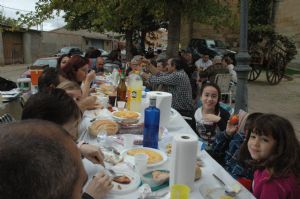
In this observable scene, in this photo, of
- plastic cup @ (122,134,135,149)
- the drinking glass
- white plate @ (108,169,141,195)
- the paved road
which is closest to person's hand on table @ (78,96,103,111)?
the drinking glass

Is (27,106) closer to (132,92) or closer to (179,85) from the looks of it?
(132,92)

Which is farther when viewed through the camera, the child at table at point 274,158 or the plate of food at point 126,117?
the plate of food at point 126,117

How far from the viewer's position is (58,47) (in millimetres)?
33875

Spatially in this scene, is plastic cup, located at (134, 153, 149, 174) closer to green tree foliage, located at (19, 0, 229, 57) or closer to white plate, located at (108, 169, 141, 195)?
white plate, located at (108, 169, 141, 195)

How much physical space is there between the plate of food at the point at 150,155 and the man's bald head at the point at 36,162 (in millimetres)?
1127

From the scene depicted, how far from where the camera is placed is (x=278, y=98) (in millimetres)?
10141

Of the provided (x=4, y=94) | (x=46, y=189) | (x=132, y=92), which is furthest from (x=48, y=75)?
(x=46, y=189)

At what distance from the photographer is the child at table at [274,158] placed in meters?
1.79

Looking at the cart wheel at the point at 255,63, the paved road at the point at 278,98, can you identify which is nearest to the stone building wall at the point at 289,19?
the paved road at the point at 278,98

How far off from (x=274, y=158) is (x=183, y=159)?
2.48ft

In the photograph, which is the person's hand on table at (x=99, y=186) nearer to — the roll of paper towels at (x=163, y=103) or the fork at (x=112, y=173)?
the fork at (x=112, y=173)

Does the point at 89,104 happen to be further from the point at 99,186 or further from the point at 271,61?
the point at 271,61

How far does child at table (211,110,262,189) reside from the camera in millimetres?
2443

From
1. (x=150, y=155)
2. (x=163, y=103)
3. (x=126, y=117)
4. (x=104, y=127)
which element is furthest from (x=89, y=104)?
(x=150, y=155)
